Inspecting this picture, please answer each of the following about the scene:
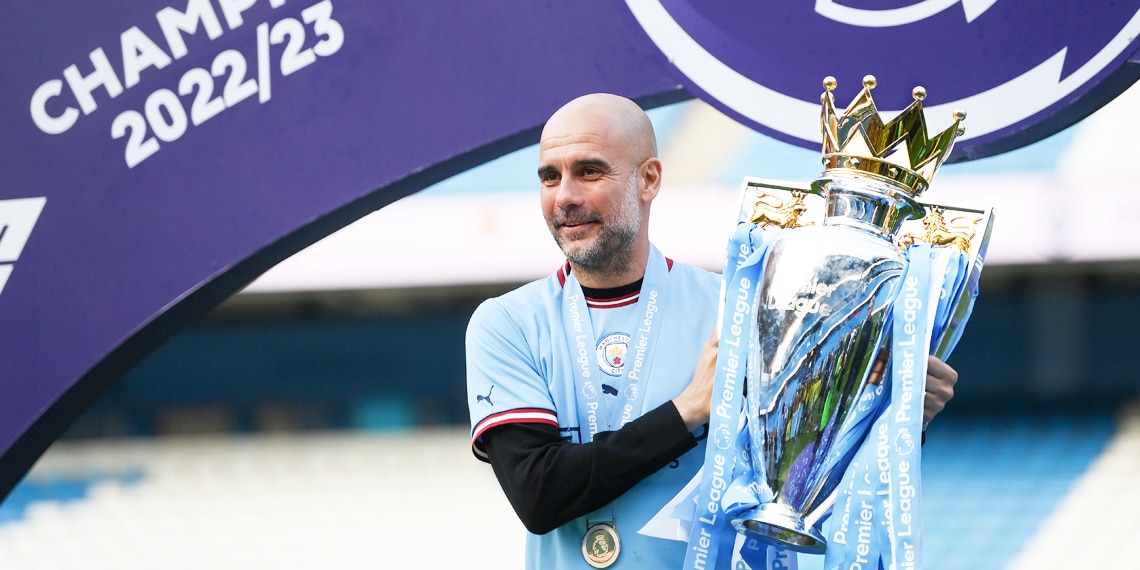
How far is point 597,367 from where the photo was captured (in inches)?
73.8

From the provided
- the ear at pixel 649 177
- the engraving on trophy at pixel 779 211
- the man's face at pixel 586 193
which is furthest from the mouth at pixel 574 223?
the engraving on trophy at pixel 779 211

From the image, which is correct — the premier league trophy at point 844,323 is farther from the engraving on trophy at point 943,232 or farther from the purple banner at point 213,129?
the purple banner at point 213,129

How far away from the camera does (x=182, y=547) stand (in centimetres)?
810

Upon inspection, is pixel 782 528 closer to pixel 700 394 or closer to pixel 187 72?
pixel 700 394

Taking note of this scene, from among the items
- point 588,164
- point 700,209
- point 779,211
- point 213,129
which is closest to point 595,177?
point 588,164

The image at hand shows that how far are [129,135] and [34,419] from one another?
20.5 inches

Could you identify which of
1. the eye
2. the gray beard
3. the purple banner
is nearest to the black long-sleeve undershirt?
the gray beard

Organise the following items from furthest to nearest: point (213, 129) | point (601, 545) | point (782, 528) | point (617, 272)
→ point (213, 129) < point (617, 272) < point (601, 545) < point (782, 528)

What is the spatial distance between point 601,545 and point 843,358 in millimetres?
427

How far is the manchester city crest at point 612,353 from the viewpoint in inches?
74.0

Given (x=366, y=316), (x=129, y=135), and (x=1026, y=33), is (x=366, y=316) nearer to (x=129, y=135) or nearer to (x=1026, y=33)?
(x=129, y=135)

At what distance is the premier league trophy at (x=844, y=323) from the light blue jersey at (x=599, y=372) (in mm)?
182

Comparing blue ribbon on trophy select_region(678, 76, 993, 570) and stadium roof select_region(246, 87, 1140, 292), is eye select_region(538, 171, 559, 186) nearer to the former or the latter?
blue ribbon on trophy select_region(678, 76, 993, 570)

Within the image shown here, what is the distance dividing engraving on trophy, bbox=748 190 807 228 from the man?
0.18 m
